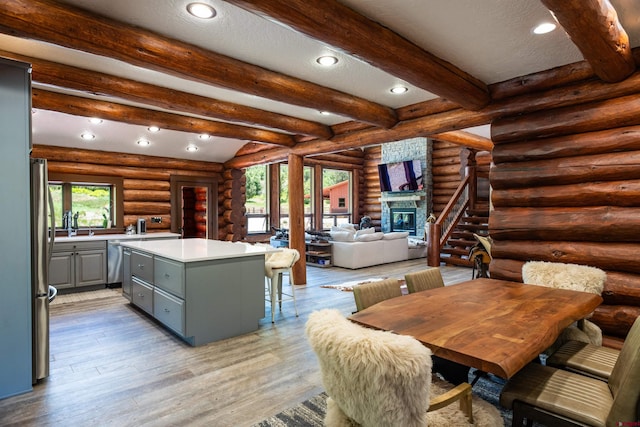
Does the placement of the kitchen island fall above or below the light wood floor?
above

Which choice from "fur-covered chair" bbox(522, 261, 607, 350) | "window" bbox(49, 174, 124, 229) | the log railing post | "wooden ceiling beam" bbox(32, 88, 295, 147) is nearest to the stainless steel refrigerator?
"wooden ceiling beam" bbox(32, 88, 295, 147)

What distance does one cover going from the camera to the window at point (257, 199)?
10.7m

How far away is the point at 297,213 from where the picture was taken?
6.47 metres

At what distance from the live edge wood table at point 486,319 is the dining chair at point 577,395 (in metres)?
0.25

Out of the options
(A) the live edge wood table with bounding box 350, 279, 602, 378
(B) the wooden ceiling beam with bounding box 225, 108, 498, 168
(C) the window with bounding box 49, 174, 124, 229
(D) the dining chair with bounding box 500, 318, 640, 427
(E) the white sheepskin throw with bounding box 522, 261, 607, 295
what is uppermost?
(B) the wooden ceiling beam with bounding box 225, 108, 498, 168

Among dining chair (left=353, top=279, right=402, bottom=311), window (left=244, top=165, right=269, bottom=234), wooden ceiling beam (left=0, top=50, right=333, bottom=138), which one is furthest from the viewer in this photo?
window (left=244, top=165, right=269, bottom=234)

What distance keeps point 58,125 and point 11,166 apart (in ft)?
12.5

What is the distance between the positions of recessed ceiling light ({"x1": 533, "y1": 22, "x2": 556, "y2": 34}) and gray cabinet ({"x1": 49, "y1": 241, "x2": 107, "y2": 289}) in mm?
6529

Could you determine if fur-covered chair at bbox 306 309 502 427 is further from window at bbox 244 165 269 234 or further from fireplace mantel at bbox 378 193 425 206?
fireplace mantel at bbox 378 193 425 206

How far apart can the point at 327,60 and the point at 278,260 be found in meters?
2.38

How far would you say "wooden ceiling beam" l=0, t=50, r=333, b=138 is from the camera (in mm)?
3359

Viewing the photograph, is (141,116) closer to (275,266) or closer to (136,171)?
(136,171)

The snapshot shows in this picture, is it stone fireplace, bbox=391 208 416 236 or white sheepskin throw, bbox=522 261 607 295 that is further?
stone fireplace, bbox=391 208 416 236

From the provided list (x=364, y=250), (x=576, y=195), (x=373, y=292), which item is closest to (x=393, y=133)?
(x=576, y=195)
